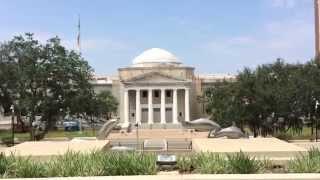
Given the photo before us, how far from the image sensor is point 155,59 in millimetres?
129250

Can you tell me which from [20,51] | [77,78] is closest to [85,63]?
[77,78]

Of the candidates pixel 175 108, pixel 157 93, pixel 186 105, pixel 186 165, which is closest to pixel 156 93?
pixel 157 93

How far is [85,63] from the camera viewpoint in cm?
5612

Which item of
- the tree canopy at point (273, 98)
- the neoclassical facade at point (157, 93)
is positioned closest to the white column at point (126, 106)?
the neoclassical facade at point (157, 93)

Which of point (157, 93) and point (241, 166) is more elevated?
point (157, 93)

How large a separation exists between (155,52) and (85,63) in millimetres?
77392

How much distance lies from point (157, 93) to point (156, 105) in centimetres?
232

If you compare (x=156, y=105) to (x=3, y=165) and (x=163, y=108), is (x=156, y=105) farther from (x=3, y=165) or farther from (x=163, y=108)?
(x=3, y=165)

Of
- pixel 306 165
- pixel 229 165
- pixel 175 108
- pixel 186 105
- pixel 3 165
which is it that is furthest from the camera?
pixel 186 105

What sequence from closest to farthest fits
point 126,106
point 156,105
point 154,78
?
point 154,78
point 126,106
point 156,105

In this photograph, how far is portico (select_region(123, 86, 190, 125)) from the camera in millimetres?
121875

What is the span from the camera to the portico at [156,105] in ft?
400

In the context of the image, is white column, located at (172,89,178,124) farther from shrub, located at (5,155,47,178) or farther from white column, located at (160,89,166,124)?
shrub, located at (5,155,47,178)

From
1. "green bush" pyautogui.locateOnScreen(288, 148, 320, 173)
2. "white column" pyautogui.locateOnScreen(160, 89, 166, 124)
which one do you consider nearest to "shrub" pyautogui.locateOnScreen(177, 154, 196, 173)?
"green bush" pyautogui.locateOnScreen(288, 148, 320, 173)
